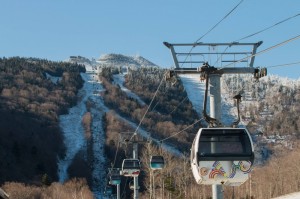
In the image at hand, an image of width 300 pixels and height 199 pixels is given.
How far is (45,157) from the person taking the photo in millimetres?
146500

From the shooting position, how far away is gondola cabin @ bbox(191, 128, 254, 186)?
15.3 m

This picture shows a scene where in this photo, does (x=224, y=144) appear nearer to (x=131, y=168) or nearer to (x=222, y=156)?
(x=222, y=156)

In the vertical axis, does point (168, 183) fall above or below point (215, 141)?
below

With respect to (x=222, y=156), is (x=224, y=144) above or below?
above

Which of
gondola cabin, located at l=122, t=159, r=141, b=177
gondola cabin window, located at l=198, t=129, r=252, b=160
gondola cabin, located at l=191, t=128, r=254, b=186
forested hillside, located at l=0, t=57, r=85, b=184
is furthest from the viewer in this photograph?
forested hillside, located at l=0, t=57, r=85, b=184

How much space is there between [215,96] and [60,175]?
131m

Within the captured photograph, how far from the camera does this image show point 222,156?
50.4 ft

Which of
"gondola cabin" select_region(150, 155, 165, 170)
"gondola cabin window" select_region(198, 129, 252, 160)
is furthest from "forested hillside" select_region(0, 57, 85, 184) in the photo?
"gondola cabin window" select_region(198, 129, 252, 160)

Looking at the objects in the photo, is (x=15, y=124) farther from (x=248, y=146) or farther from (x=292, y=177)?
(x=248, y=146)

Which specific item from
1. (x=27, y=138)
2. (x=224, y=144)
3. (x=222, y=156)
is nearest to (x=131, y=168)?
(x=224, y=144)

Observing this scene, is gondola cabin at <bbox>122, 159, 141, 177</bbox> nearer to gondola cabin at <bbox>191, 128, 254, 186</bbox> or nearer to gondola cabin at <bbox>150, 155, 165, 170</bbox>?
gondola cabin at <bbox>150, 155, 165, 170</bbox>

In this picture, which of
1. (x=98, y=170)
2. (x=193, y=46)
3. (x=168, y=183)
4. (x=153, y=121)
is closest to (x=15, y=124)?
(x=98, y=170)

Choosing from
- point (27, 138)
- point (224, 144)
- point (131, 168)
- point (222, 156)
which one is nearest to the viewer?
point (222, 156)

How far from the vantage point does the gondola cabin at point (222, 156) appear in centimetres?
1526
